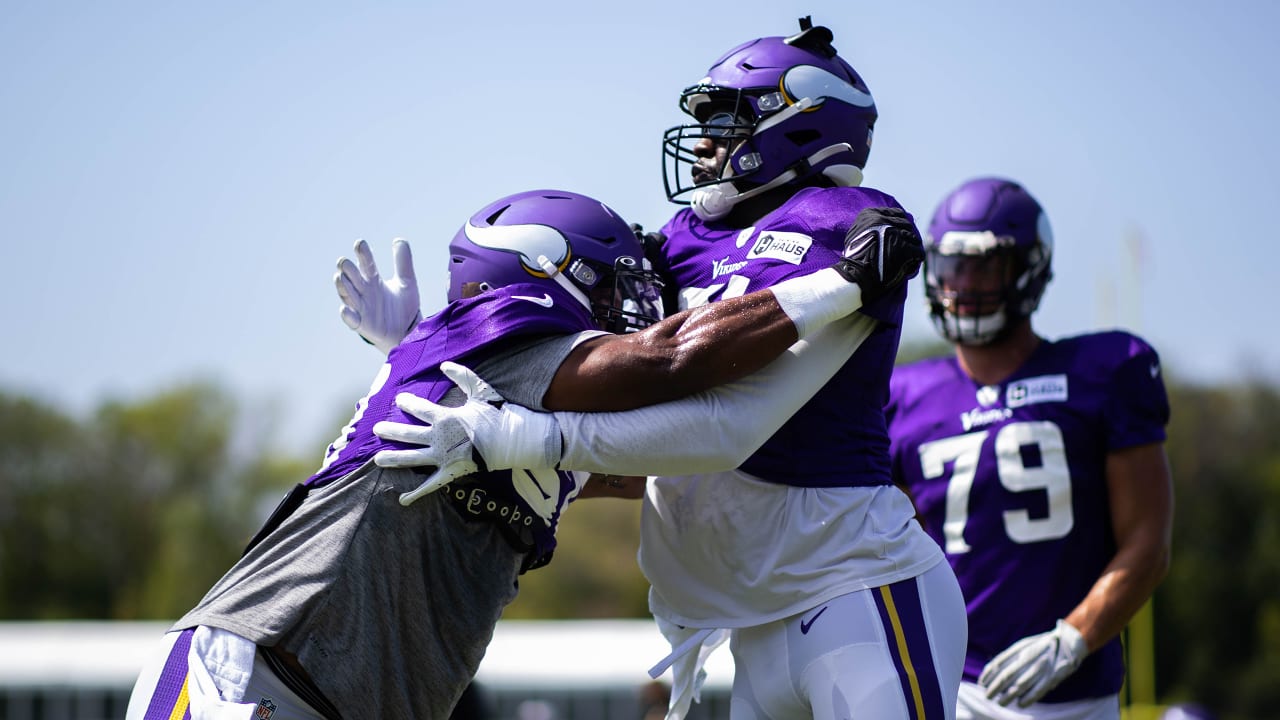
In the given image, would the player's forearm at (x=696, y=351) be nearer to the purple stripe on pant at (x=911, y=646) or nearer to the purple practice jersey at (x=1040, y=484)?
the purple stripe on pant at (x=911, y=646)

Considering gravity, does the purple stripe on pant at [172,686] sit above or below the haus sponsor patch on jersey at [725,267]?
below

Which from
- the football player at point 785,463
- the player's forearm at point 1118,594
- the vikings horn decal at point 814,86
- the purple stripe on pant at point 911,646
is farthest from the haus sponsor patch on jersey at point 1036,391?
the purple stripe on pant at point 911,646

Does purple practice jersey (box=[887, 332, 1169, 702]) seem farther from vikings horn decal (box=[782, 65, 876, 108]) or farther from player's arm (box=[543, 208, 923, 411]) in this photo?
player's arm (box=[543, 208, 923, 411])

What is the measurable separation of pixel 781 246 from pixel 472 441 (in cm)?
107

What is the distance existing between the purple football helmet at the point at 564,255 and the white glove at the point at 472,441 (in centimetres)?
50

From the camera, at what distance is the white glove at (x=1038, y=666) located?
474cm

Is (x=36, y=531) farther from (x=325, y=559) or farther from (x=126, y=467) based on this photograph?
(x=325, y=559)

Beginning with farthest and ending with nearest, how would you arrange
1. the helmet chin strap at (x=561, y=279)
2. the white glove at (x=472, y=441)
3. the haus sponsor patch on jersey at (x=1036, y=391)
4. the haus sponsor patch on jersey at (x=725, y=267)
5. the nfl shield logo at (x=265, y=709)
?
the haus sponsor patch on jersey at (x=1036, y=391) → the haus sponsor patch on jersey at (x=725, y=267) → the helmet chin strap at (x=561, y=279) → the white glove at (x=472, y=441) → the nfl shield logo at (x=265, y=709)

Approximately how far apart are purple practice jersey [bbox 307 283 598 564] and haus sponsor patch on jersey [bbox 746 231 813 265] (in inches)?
22.1

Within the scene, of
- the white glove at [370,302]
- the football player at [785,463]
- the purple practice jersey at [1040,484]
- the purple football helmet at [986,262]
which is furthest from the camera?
the purple football helmet at [986,262]

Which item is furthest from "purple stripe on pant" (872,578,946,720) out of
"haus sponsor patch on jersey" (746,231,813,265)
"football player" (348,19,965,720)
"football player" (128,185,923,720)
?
"haus sponsor patch on jersey" (746,231,813,265)

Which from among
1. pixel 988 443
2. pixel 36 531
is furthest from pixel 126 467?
pixel 988 443

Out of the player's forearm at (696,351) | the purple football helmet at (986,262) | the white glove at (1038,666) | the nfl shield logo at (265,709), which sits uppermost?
the player's forearm at (696,351)

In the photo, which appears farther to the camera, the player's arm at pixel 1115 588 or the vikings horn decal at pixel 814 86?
the player's arm at pixel 1115 588
